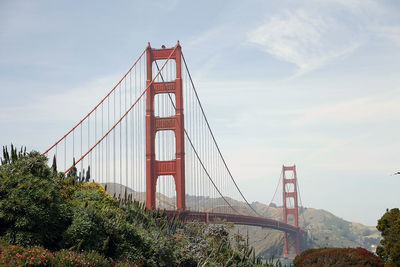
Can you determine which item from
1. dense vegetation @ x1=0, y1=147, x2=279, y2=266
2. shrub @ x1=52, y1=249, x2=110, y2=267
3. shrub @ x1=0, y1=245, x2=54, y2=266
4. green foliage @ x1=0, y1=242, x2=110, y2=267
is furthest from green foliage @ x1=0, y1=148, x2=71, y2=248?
shrub @ x1=0, y1=245, x2=54, y2=266

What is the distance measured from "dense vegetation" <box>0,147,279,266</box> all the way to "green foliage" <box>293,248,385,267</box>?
5.03 metres

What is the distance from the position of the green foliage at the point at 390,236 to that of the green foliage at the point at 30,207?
873 inches

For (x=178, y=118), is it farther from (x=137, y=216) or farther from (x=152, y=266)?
(x=152, y=266)

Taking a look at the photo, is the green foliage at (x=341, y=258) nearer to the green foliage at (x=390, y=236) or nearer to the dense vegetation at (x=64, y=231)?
the dense vegetation at (x=64, y=231)

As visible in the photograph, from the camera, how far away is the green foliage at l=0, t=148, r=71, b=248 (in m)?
20.2

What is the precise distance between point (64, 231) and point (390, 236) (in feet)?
81.5

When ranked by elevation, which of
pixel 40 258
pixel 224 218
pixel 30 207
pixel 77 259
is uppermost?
pixel 30 207

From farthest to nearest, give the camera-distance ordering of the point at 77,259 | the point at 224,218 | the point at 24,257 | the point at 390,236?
the point at 224,218
the point at 390,236
the point at 77,259
the point at 24,257

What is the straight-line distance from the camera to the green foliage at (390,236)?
34500 mm

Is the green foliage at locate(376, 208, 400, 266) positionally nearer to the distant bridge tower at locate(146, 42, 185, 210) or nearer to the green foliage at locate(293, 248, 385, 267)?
the green foliage at locate(293, 248, 385, 267)

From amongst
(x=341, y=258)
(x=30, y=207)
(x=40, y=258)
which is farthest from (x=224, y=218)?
(x=40, y=258)

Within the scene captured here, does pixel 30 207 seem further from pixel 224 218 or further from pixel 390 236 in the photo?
pixel 224 218

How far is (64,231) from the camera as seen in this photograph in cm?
2141

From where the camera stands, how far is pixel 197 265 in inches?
1021
